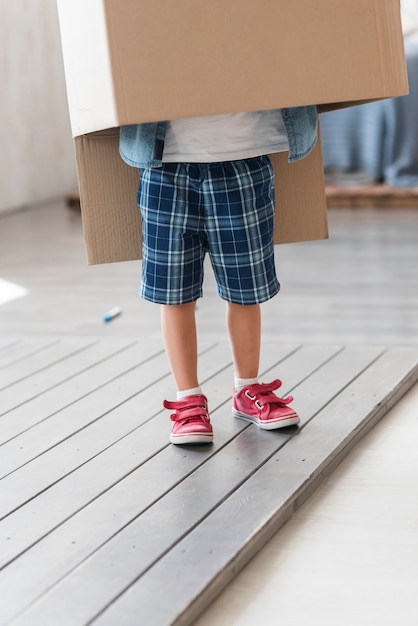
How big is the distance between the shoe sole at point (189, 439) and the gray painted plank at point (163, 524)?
4 centimetres

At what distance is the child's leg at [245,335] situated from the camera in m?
1.87

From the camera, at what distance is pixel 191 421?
5.91 ft

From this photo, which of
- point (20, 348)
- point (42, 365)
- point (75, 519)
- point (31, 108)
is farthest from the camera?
point (31, 108)

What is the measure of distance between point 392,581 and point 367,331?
A: 122 cm

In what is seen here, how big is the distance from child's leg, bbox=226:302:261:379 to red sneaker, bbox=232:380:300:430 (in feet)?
0.13

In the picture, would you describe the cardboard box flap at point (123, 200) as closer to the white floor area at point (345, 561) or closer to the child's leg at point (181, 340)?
the child's leg at point (181, 340)

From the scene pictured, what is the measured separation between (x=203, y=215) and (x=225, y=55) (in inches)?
13.6

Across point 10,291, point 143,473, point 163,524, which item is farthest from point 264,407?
point 10,291

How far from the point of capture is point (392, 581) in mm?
1343

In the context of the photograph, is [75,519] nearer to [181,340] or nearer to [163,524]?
[163,524]

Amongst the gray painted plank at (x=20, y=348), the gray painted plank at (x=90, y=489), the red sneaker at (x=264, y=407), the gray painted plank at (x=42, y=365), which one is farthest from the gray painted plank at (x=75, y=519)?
the gray painted plank at (x=20, y=348)

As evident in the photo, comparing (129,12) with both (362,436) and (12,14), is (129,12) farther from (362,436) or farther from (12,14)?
(12,14)

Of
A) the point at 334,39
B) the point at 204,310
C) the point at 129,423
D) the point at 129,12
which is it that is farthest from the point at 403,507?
the point at 204,310

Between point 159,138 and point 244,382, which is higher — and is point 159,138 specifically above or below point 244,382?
above
